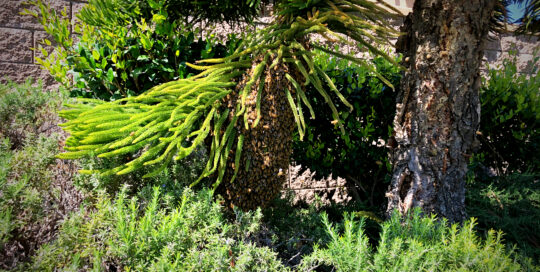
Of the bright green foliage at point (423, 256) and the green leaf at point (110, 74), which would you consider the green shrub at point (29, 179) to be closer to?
the green leaf at point (110, 74)

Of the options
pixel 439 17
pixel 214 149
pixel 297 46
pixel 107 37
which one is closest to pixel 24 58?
pixel 107 37

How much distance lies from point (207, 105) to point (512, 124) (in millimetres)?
3317

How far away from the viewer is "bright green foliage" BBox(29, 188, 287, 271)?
148cm

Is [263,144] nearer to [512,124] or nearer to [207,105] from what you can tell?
[207,105]

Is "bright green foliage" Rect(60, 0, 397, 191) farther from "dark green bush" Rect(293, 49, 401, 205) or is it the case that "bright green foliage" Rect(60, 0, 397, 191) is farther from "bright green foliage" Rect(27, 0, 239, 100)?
"dark green bush" Rect(293, 49, 401, 205)

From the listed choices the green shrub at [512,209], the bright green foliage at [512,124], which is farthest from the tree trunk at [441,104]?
the bright green foliage at [512,124]

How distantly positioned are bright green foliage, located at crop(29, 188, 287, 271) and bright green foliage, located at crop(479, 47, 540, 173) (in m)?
2.91

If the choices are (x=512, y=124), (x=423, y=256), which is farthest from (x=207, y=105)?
(x=512, y=124)

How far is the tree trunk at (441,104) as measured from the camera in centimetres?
211

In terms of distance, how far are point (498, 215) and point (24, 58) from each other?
4675mm

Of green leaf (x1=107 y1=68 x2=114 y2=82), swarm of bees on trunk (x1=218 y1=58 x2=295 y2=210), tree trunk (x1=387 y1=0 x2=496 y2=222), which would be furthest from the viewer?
green leaf (x1=107 y1=68 x2=114 y2=82)

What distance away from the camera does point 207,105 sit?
6.44 ft

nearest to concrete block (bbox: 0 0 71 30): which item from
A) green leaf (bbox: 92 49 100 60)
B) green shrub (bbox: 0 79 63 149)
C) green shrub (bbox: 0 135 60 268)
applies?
green shrub (bbox: 0 79 63 149)

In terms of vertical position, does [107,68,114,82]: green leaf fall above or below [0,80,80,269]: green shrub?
above
